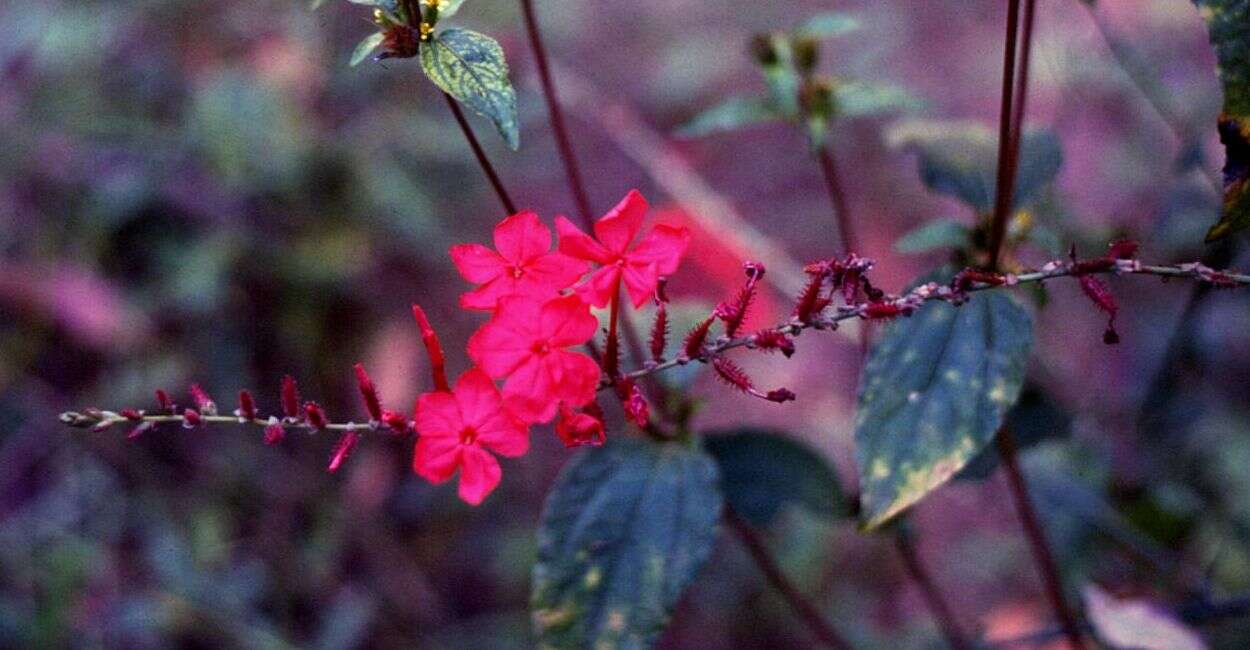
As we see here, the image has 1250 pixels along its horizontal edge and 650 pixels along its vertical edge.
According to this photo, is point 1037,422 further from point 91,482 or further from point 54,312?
point 54,312

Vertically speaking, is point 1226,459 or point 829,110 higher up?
point 829,110

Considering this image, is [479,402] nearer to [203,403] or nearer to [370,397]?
[370,397]

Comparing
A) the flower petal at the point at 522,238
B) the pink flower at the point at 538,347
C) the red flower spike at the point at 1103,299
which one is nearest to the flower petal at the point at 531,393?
the pink flower at the point at 538,347

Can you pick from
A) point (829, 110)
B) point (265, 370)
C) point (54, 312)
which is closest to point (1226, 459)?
point (829, 110)

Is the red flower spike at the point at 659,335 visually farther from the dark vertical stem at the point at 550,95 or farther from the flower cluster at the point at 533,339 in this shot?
the dark vertical stem at the point at 550,95

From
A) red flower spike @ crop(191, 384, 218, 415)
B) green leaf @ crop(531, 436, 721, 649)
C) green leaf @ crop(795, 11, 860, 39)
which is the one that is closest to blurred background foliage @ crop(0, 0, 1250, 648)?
green leaf @ crop(795, 11, 860, 39)

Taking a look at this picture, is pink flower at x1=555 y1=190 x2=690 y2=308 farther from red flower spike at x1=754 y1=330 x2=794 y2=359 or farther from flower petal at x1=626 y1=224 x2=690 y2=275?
red flower spike at x1=754 y1=330 x2=794 y2=359

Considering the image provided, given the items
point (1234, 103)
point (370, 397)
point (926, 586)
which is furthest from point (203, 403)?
point (926, 586)
